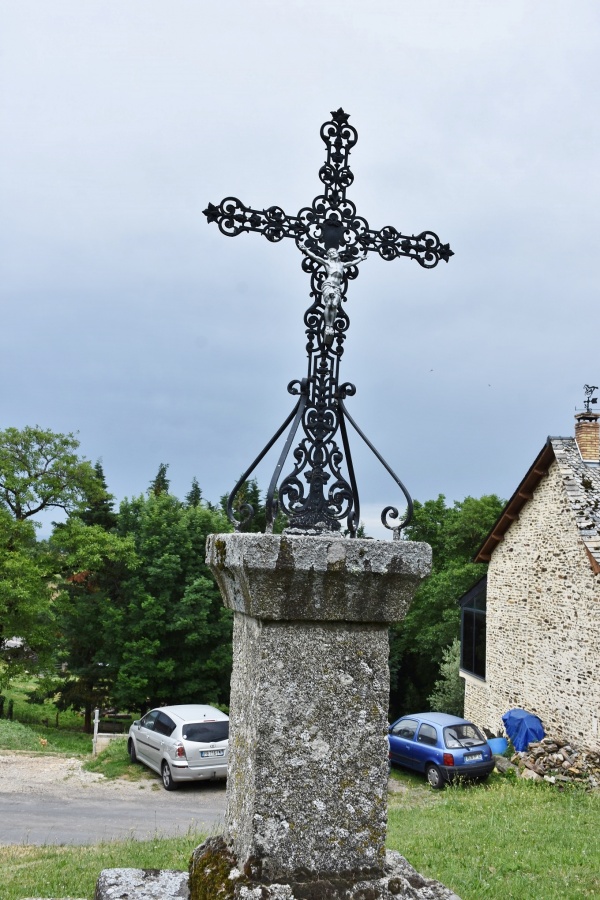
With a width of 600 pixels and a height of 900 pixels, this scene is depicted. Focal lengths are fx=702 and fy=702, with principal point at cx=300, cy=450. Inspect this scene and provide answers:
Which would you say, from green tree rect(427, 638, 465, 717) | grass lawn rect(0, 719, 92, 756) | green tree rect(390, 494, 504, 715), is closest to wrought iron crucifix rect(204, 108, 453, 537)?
grass lawn rect(0, 719, 92, 756)

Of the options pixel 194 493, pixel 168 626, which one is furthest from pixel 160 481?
pixel 168 626

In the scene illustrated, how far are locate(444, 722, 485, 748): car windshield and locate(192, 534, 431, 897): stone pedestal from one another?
1252 cm

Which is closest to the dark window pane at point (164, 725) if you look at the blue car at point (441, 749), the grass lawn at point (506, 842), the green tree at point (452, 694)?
the grass lawn at point (506, 842)

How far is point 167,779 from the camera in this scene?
13.4 metres

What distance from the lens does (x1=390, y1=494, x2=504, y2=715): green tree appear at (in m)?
30.8

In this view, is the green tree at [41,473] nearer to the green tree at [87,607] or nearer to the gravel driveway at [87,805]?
the green tree at [87,607]

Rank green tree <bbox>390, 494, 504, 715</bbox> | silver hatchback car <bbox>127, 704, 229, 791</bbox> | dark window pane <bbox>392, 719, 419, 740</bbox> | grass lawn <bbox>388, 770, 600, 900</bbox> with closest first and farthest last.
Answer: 1. grass lawn <bbox>388, 770, 600, 900</bbox>
2. silver hatchback car <bbox>127, 704, 229, 791</bbox>
3. dark window pane <bbox>392, 719, 419, 740</bbox>
4. green tree <bbox>390, 494, 504, 715</bbox>

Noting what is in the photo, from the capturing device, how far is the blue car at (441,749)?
45.5 ft

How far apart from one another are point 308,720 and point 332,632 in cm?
35

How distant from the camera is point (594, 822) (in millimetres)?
9164

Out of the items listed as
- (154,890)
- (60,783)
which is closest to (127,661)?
(60,783)

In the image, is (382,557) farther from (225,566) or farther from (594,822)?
(594,822)

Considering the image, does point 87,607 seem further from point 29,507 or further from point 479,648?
point 479,648

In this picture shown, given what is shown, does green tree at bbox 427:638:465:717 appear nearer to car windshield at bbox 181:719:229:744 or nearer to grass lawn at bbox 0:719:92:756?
grass lawn at bbox 0:719:92:756
